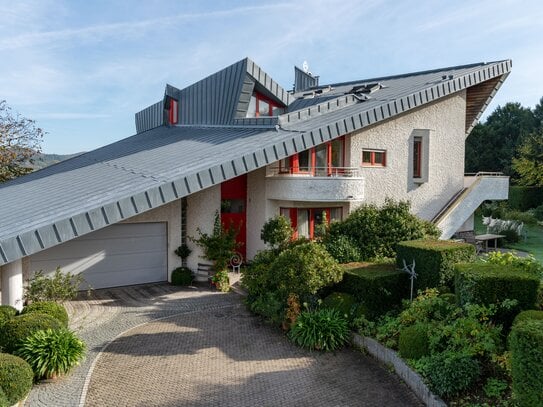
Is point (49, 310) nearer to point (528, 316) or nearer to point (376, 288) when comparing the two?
point (376, 288)

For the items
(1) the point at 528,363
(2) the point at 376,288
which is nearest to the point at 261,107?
(2) the point at 376,288

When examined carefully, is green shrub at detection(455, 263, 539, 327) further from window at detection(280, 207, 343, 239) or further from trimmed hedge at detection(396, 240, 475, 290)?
window at detection(280, 207, 343, 239)

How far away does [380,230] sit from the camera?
16.6m

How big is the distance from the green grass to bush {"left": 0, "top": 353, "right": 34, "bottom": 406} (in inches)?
759

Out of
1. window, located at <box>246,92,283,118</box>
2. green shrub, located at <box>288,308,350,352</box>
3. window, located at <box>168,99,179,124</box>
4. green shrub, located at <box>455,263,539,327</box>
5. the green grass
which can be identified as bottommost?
green shrub, located at <box>288,308,350,352</box>

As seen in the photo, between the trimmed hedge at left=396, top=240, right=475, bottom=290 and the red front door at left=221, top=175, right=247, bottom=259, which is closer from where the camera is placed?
the trimmed hedge at left=396, top=240, right=475, bottom=290

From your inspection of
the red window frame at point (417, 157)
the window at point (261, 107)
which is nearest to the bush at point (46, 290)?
the window at point (261, 107)

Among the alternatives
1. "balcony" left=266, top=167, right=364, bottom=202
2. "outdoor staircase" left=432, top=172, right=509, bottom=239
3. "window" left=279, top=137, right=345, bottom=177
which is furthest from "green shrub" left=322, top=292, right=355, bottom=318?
"outdoor staircase" left=432, top=172, right=509, bottom=239

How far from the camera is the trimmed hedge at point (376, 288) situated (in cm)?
1243

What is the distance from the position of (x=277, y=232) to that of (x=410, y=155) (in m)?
7.92

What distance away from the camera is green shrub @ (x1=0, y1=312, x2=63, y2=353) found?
9.48 meters

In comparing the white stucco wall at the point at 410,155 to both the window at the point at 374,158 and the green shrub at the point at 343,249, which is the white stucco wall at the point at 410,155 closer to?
the window at the point at 374,158

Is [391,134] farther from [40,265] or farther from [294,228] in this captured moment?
[40,265]

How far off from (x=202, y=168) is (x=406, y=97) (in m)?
10.1
